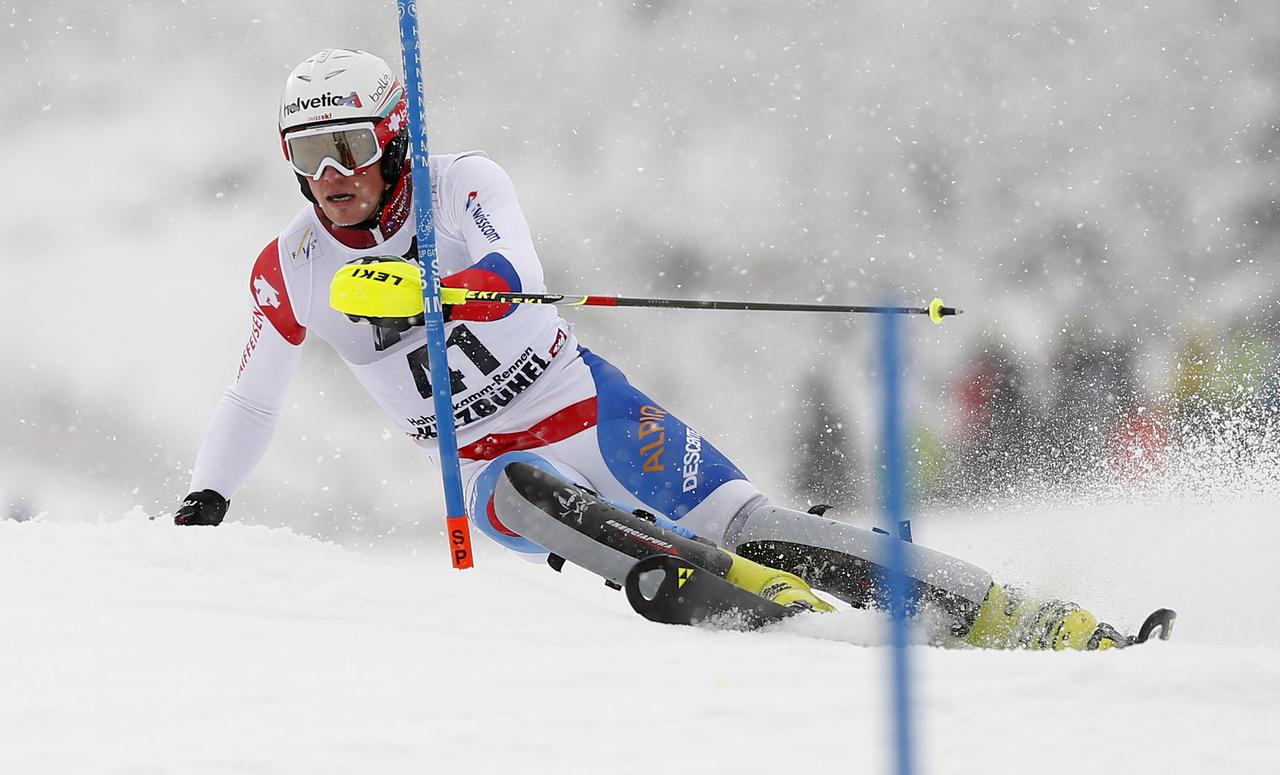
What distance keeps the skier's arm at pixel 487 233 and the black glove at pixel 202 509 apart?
0.93 meters

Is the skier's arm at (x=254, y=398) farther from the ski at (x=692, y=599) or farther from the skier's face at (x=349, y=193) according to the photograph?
the ski at (x=692, y=599)

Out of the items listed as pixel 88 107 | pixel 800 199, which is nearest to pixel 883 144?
pixel 800 199

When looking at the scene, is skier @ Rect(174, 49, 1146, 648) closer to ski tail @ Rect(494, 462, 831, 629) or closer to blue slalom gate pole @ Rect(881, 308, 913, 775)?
ski tail @ Rect(494, 462, 831, 629)

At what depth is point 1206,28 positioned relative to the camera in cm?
1180

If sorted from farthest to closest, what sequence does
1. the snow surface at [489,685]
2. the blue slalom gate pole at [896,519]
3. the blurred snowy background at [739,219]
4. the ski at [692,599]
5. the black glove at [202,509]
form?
1. the blurred snowy background at [739,219]
2. the black glove at [202,509]
3. the ski at [692,599]
4. the snow surface at [489,685]
5. the blue slalom gate pole at [896,519]

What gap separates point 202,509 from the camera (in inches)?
135

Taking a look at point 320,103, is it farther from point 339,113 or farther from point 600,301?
point 600,301

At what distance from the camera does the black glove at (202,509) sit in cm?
338

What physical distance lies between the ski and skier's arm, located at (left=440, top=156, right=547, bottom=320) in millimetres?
870

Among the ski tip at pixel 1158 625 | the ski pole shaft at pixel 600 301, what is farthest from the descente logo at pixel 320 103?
the ski tip at pixel 1158 625

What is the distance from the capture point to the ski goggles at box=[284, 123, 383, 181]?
3234 mm

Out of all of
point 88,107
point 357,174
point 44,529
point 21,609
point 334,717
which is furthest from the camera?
point 88,107

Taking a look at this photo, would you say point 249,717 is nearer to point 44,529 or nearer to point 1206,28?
point 44,529

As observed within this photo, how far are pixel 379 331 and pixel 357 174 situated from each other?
0.45m
